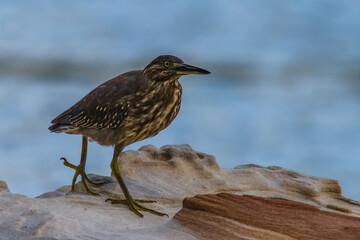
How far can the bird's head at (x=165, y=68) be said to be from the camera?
139 inches

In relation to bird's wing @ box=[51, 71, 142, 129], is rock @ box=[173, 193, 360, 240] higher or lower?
lower

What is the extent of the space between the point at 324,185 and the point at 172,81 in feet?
3.79

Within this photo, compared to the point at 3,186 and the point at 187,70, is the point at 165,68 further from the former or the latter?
the point at 3,186

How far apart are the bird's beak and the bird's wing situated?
230mm

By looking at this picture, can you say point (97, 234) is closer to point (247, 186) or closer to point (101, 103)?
point (101, 103)

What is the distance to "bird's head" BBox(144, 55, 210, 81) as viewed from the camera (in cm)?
354

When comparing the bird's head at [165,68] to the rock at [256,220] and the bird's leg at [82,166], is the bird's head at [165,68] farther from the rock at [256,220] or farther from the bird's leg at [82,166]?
the rock at [256,220]

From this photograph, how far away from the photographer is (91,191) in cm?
370

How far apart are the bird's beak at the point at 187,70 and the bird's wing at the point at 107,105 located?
23cm

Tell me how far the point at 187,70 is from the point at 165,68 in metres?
0.15

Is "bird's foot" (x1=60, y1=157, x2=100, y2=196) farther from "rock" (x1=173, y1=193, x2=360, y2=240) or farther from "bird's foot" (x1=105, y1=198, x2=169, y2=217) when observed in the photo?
"rock" (x1=173, y1=193, x2=360, y2=240)

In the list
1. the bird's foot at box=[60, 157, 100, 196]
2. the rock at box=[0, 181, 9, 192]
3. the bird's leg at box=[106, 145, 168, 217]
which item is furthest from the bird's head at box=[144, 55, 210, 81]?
the rock at box=[0, 181, 9, 192]

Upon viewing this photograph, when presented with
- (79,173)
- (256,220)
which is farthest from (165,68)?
(256,220)

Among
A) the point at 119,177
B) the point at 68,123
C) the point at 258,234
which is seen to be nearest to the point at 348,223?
the point at 258,234
